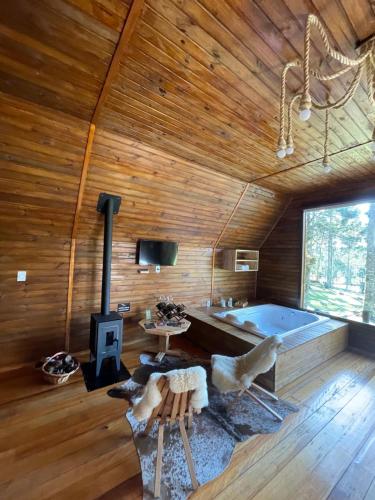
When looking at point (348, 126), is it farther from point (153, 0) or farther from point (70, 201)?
point (70, 201)

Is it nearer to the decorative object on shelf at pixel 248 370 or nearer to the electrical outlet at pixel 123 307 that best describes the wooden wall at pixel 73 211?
the electrical outlet at pixel 123 307

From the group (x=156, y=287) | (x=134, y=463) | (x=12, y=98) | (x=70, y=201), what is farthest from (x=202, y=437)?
(x=12, y=98)

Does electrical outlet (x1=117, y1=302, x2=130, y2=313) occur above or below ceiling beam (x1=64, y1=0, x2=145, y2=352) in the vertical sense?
below

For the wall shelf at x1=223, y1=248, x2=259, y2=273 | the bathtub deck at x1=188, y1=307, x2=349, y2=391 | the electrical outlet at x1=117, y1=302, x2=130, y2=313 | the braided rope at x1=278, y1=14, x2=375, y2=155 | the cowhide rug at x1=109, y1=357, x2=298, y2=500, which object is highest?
the braided rope at x1=278, y1=14, x2=375, y2=155

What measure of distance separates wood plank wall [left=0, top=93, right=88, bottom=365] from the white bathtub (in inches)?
105

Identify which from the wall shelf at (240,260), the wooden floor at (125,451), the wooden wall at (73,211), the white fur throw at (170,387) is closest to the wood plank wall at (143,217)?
the wooden wall at (73,211)

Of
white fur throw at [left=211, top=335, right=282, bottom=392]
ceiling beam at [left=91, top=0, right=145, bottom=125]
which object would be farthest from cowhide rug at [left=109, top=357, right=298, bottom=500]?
ceiling beam at [left=91, top=0, right=145, bottom=125]

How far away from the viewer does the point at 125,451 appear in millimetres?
1709

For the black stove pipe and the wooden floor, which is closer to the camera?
the wooden floor

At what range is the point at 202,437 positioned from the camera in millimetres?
1881

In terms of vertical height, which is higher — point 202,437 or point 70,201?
point 70,201

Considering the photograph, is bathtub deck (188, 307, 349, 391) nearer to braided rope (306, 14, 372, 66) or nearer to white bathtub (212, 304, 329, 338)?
white bathtub (212, 304, 329, 338)

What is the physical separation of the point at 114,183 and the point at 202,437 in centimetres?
290

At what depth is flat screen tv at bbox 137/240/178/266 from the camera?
3.64 m
